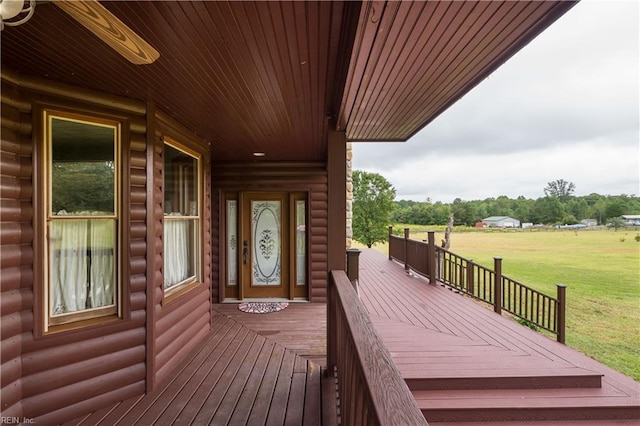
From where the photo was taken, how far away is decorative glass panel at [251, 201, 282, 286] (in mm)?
5477

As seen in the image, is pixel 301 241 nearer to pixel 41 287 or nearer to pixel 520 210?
pixel 41 287

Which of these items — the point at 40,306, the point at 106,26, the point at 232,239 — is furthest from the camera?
the point at 232,239

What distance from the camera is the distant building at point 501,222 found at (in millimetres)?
19594

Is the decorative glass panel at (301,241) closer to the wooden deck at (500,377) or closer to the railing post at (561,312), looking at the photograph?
the wooden deck at (500,377)

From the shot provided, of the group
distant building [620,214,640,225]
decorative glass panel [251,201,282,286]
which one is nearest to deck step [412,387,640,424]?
decorative glass panel [251,201,282,286]

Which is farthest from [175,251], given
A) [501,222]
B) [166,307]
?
[501,222]

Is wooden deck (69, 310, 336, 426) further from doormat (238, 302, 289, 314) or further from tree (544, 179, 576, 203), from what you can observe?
tree (544, 179, 576, 203)

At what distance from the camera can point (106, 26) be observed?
1.13 m

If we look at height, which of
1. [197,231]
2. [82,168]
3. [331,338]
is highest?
[82,168]

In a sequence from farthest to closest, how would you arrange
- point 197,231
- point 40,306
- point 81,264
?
1. point 197,231
2. point 81,264
3. point 40,306

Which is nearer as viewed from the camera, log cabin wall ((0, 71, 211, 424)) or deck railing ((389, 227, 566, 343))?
→ log cabin wall ((0, 71, 211, 424))

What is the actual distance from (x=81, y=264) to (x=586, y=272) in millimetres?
20461

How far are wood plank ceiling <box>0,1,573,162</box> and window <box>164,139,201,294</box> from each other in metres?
0.62

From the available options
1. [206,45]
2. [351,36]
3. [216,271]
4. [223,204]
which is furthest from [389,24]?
[216,271]
